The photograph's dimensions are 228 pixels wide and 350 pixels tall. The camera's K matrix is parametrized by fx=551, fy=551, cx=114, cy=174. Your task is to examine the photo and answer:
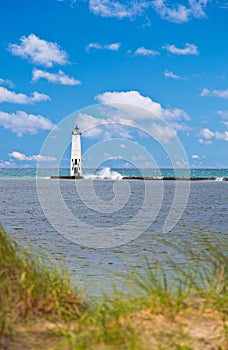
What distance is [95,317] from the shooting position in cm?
633

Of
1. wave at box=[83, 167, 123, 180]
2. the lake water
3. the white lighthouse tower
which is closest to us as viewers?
the lake water

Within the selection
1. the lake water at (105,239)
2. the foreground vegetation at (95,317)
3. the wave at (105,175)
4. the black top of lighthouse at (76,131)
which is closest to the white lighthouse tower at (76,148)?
the black top of lighthouse at (76,131)

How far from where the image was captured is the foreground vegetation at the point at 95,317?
587 centimetres

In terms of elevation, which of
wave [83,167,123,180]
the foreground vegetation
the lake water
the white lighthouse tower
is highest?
the white lighthouse tower

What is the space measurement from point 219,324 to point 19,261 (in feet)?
8.35

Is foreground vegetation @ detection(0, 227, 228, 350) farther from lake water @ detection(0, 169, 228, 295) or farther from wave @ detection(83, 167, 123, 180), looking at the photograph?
wave @ detection(83, 167, 123, 180)

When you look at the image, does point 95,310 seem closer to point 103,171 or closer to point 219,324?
point 219,324

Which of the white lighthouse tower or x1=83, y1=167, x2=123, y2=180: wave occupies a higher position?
the white lighthouse tower

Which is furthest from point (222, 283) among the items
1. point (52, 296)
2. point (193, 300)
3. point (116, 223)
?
point (116, 223)

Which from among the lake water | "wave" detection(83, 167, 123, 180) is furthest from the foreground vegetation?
"wave" detection(83, 167, 123, 180)

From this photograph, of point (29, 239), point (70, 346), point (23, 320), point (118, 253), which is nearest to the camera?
point (70, 346)

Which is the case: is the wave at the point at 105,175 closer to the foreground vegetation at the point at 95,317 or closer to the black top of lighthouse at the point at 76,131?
the black top of lighthouse at the point at 76,131

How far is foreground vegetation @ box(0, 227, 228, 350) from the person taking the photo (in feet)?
19.2

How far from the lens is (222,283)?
734 centimetres
